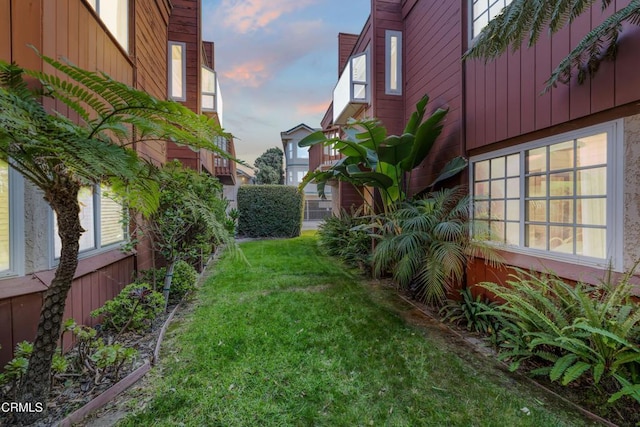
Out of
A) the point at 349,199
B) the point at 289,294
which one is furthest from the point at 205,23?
the point at 289,294

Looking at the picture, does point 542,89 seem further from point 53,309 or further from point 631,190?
point 53,309

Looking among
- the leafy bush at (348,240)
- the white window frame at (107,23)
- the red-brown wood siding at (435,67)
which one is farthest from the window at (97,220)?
the red-brown wood siding at (435,67)

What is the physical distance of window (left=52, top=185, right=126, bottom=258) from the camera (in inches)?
125

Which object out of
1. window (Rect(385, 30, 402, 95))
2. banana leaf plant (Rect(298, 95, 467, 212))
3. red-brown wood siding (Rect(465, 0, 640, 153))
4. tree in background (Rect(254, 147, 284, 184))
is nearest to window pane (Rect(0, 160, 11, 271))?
banana leaf plant (Rect(298, 95, 467, 212))

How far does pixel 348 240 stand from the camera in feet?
25.7

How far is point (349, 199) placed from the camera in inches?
371

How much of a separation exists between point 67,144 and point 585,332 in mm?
3606

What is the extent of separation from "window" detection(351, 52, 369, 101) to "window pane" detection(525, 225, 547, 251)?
518 cm

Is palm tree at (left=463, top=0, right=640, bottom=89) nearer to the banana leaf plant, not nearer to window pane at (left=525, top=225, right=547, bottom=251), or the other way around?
window pane at (left=525, top=225, right=547, bottom=251)

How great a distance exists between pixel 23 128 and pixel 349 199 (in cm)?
841

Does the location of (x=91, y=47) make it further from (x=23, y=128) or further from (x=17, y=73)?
(x=23, y=128)

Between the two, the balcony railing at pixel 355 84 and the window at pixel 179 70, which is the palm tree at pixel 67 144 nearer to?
the window at pixel 179 70

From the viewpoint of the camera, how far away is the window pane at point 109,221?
3.59 metres

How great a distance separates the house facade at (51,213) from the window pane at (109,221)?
1 centimetres
